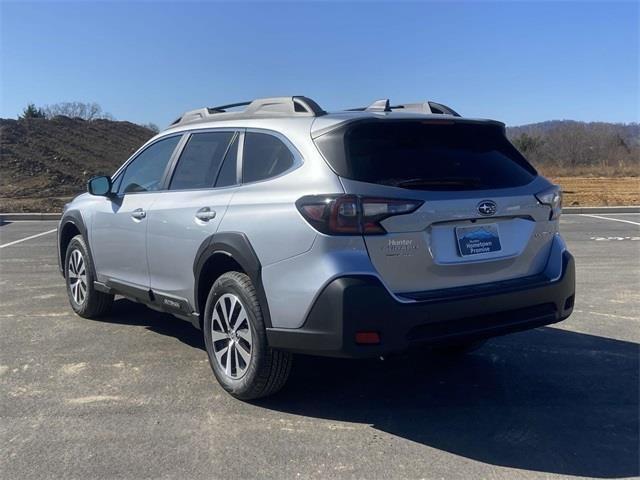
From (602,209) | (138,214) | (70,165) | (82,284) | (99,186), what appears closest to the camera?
(138,214)

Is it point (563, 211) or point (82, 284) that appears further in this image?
point (563, 211)

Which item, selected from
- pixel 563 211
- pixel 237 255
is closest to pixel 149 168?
pixel 237 255

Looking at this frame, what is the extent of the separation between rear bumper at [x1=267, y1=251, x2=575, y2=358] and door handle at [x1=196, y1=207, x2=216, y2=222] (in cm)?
95

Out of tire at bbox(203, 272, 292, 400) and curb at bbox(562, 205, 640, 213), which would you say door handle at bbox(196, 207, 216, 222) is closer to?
tire at bbox(203, 272, 292, 400)

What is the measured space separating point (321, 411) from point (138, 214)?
2235 mm

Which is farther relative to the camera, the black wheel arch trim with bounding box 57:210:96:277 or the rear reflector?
the black wheel arch trim with bounding box 57:210:96:277

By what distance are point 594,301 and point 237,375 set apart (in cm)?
436

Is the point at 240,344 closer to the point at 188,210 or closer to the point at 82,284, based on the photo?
the point at 188,210

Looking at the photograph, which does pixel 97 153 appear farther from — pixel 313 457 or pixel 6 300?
pixel 313 457

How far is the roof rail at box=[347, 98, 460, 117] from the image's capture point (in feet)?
14.1

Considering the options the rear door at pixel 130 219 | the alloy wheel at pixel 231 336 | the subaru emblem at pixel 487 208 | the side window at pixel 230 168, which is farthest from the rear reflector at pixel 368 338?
the rear door at pixel 130 219

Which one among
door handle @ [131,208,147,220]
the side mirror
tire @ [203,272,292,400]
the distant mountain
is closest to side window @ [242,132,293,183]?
tire @ [203,272,292,400]

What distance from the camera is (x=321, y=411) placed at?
12.7 feet

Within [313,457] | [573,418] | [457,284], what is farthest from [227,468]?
[573,418]
